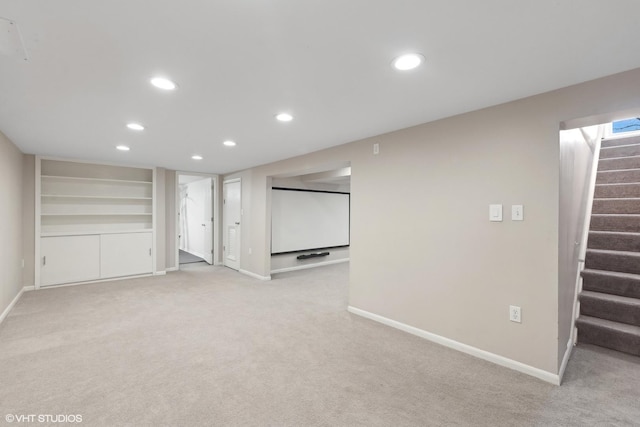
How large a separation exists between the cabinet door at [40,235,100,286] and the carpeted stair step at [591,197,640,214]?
25.6ft

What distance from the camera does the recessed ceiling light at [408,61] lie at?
1649 millimetres

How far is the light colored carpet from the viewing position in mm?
1770

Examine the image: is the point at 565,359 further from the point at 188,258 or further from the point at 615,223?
the point at 188,258

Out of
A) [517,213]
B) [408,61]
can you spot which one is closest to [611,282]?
[517,213]

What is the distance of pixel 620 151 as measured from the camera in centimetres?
435

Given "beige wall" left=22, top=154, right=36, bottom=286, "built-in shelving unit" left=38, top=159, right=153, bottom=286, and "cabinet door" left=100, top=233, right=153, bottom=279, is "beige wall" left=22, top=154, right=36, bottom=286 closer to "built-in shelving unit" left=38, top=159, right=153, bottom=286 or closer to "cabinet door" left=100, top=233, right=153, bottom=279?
"built-in shelving unit" left=38, top=159, right=153, bottom=286

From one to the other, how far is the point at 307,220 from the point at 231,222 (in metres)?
1.70

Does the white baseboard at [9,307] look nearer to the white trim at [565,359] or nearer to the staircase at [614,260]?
the white trim at [565,359]

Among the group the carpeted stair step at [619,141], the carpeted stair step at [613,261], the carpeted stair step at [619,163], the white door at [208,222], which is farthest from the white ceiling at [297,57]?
the white door at [208,222]

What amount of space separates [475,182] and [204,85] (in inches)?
91.4

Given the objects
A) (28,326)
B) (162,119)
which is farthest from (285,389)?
(28,326)

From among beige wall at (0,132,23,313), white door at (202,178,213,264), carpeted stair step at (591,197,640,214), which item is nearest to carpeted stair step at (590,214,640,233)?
carpeted stair step at (591,197,640,214)

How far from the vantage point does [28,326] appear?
10.1ft

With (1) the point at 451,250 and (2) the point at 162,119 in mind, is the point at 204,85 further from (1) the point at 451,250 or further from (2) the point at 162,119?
(1) the point at 451,250
